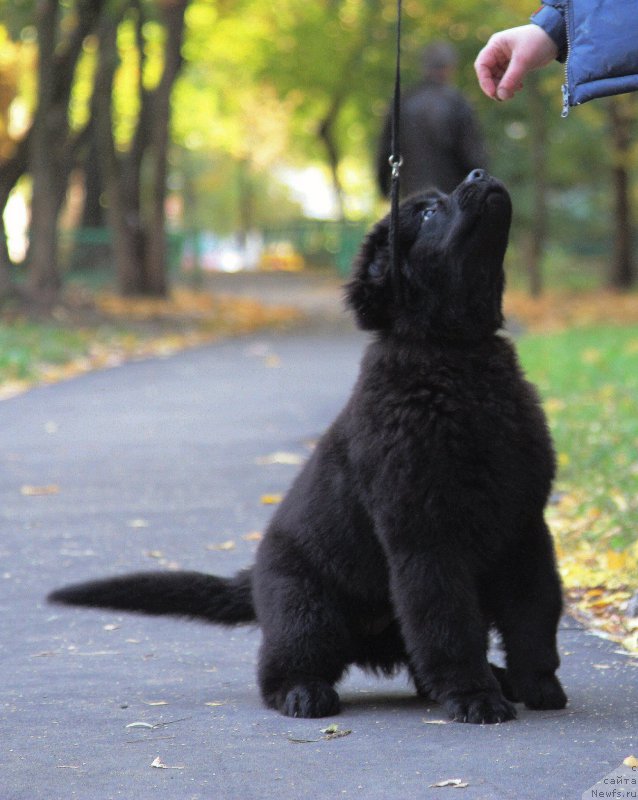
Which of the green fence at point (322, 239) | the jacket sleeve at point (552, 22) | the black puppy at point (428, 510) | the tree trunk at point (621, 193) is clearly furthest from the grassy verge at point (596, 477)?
the green fence at point (322, 239)

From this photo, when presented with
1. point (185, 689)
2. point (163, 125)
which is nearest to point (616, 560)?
point (185, 689)

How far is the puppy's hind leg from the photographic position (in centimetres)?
397

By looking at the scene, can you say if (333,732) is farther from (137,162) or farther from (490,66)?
(137,162)

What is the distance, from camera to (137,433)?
10484 millimetres

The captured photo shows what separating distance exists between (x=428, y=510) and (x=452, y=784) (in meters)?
0.84

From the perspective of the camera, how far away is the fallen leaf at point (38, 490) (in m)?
8.16

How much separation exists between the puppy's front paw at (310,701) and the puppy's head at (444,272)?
3.51 ft

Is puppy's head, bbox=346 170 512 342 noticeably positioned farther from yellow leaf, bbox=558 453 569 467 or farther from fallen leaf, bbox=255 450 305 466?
fallen leaf, bbox=255 450 305 466

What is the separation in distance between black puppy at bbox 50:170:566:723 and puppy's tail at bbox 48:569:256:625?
0.21 meters

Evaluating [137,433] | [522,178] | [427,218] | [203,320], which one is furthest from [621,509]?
[522,178]

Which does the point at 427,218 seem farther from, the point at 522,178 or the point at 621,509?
the point at 522,178

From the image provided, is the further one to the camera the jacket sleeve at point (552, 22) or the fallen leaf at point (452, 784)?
the jacket sleeve at point (552, 22)

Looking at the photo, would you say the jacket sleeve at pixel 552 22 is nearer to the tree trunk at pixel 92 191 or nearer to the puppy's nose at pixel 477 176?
the puppy's nose at pixel 477 176

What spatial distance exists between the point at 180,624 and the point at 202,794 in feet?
7.63
